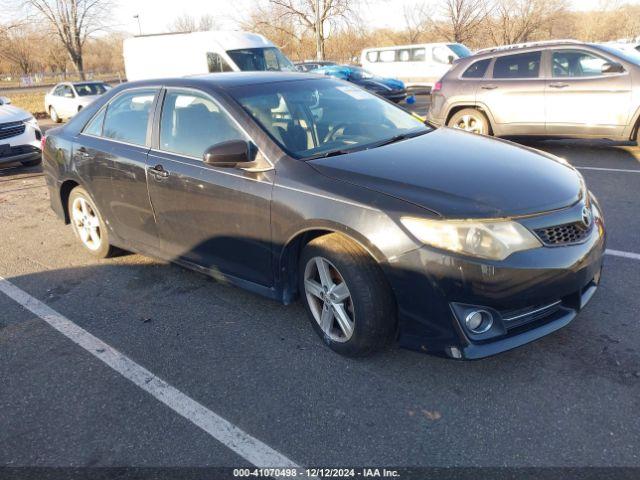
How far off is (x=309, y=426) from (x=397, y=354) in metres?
0.78

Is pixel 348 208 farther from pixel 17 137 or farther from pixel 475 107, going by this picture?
pixel 17 137

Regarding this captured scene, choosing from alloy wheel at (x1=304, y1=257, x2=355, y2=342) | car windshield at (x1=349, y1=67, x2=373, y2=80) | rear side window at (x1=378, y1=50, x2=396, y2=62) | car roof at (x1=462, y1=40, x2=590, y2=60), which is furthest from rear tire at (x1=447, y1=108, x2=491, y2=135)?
rear side window at (x1=378, y1=50, x2=396, y2=62)

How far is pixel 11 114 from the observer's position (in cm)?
923

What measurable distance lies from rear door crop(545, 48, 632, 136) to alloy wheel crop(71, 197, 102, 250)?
674 centimetres

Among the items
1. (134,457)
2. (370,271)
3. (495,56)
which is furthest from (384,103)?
(495,56)

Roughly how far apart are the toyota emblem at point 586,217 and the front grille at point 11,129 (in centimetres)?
903

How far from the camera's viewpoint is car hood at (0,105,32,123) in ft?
29.5

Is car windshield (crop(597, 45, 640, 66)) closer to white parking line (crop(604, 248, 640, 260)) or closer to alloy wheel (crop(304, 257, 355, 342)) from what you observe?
white parking line (crop(604, 248, 640, 260))

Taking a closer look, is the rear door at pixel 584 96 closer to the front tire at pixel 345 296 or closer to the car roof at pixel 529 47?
the car roof at pixel 529 47

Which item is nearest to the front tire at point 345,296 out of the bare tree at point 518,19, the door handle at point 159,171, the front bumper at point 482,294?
the front bumper at point 482,294

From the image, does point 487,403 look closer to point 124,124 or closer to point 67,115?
point 124,124

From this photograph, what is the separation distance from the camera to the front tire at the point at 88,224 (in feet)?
15.6

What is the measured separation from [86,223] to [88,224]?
42mm

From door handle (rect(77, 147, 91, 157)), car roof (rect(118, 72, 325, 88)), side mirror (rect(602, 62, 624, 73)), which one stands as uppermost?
car roof (rect(118, 72, 325, 88))
